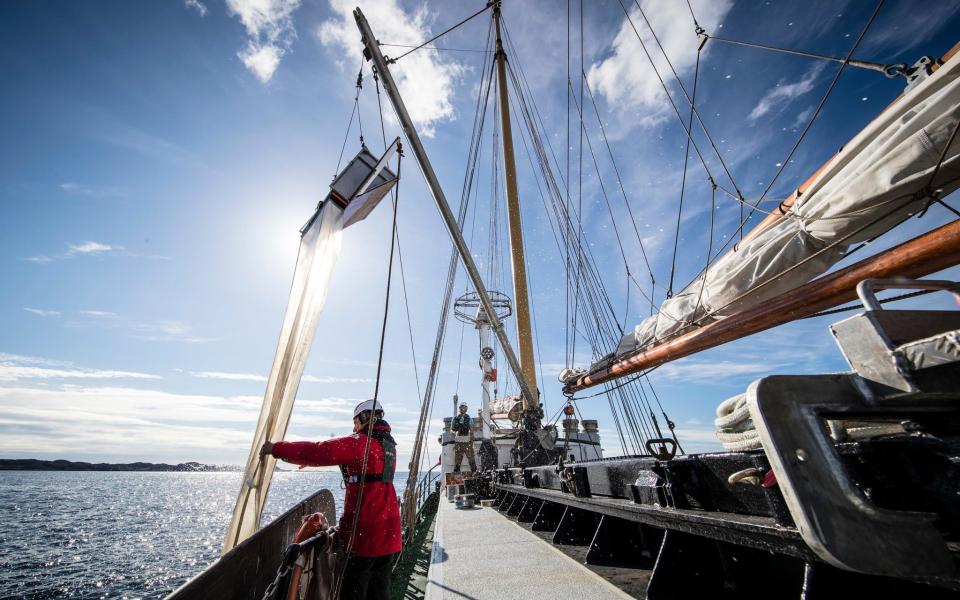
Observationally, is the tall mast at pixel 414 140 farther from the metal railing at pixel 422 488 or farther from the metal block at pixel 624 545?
the metal railing at pixel 422 488

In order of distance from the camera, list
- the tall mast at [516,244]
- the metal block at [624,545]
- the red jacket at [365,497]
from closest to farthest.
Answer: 1. the red jacket at [365,497]
2. the metal block at [624,545]
3. the tall mast at [516,244]

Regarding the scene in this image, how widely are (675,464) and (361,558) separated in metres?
2.90

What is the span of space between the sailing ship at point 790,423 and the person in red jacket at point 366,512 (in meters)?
0.34

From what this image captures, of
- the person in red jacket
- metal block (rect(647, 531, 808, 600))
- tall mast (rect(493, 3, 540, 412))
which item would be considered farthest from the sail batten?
tall mast (rect(493, 3, 540, 412))

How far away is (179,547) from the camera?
Answer: 2600cm

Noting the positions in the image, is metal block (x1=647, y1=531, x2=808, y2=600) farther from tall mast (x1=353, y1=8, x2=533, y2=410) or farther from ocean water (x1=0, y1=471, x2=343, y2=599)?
ocean water (x1=0, y1=471, x2=343, y2=599)

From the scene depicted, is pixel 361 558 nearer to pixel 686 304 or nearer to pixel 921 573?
pixel 921 573

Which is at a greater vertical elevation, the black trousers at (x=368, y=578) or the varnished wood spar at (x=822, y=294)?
the varnished wood spar at (x=822, y=294)

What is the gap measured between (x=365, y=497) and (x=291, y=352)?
5.19ft

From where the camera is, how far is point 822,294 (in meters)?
4.00

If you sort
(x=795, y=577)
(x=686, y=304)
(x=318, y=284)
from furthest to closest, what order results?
(x=686, y=304) < (x=318, y=284) < (x=795, y=577)

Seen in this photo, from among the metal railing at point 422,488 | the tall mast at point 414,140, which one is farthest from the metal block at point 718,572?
the metal railing at point 422,488

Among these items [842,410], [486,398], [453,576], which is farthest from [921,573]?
[486,398]

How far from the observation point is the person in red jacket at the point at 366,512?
3.27 meters
